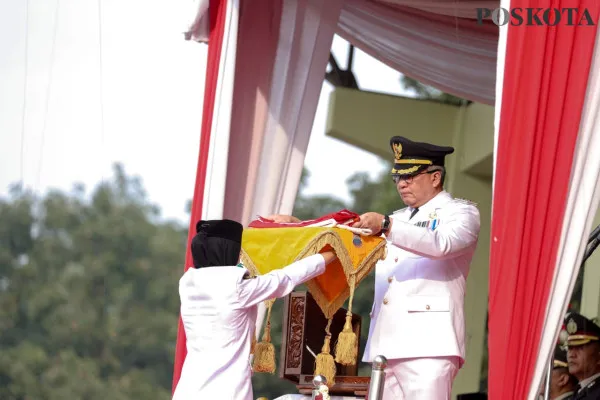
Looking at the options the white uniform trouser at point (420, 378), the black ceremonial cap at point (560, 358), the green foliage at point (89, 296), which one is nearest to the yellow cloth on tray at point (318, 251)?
the white uniform trouser at point (420, 378)

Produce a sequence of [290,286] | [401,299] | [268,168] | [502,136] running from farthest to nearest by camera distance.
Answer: [268,168] → [401,299] → [290,286] → [502,136]

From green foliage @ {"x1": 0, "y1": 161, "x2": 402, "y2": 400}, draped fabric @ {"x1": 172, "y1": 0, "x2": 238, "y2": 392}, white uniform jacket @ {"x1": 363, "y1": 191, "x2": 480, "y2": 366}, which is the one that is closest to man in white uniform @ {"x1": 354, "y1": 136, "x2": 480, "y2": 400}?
white uniform jacket @ {"x1": 363, "y1": 191, "x2": 480, "y2": 366}

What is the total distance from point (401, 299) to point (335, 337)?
56cm

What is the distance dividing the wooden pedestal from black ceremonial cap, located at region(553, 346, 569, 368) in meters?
2.02

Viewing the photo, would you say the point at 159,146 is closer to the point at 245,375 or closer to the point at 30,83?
the point at 30,83

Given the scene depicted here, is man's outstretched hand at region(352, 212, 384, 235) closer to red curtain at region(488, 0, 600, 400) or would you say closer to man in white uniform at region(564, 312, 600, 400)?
red curtain at region(488, 0, 600, 400)

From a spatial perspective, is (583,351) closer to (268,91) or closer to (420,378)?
(420,378)

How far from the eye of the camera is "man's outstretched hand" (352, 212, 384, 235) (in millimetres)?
4758

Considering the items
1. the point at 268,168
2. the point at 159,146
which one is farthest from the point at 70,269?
the point at 268,168

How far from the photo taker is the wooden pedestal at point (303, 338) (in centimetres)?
520

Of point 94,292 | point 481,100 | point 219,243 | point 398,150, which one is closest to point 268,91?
point 481,100

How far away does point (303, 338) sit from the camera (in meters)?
5.22

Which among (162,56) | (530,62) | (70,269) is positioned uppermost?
(162,56)

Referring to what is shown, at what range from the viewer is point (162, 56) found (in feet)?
109
